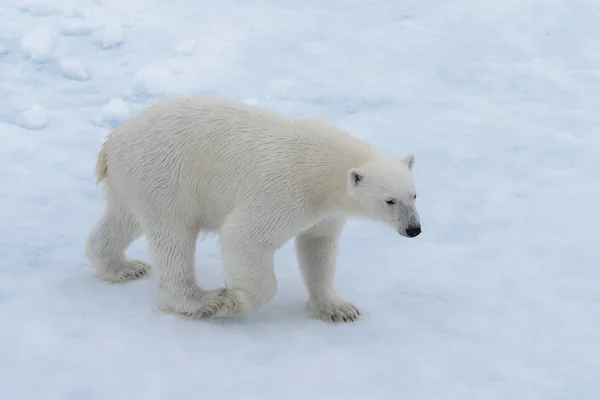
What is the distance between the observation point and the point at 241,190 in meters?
4.46

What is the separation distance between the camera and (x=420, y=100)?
27.2 feet

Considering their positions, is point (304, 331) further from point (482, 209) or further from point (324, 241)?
point (482, 209)

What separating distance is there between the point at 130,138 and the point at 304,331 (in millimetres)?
1533

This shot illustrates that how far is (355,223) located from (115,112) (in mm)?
2849

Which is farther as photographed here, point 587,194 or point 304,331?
point 587,194

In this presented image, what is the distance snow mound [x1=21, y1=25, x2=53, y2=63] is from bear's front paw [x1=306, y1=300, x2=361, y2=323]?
17.3ft

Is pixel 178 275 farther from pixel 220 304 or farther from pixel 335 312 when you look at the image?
pixel 335 312

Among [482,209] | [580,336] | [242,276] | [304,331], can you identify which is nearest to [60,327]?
[242,276]

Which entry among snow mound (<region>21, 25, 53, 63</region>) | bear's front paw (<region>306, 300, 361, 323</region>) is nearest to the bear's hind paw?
bear's front paw (<region>306, 300, 361, 323</region>)

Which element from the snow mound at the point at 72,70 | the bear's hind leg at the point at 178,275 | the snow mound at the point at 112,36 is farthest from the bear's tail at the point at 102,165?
the snow mound at the point at 112,36

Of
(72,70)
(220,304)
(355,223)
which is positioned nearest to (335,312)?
(220,304)

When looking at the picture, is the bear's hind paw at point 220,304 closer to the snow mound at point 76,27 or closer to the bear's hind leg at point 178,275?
the bear's hind leg at point 178,275

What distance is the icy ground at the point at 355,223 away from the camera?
4000mm

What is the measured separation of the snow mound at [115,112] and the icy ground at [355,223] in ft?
0.14
